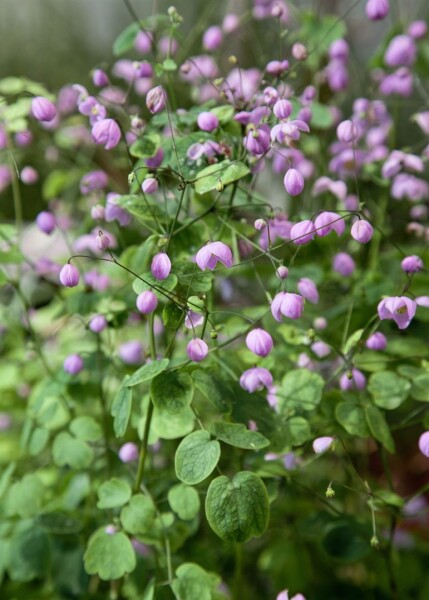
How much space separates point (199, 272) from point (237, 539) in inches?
15.2

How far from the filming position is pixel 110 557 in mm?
1203

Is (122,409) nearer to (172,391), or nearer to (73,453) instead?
(172,391)

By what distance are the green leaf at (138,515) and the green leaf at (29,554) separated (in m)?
0.26

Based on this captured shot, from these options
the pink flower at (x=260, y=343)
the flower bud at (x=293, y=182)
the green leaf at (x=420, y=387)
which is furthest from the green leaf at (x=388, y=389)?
the flower bud at (x=293, y=182)

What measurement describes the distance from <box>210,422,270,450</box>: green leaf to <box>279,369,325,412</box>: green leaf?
0.19m

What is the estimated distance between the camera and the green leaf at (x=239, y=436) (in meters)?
1.04

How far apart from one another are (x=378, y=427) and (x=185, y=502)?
0.34m

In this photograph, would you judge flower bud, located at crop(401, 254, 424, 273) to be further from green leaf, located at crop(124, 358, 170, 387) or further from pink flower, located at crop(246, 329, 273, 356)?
green leaf, located at crop(124, 358, 170, 387)

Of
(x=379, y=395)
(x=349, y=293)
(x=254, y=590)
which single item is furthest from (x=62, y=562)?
(x=349, y=293)

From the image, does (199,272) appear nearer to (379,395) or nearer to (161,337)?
(379,395)

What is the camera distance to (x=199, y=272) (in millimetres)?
1102

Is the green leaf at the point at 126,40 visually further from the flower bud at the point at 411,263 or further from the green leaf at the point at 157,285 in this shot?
the flower bud at the point at 411,263

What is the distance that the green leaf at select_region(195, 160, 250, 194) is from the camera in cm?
110

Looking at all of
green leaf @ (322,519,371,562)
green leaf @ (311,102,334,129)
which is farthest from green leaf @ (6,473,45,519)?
green leaf @ (311,102,334,129)
